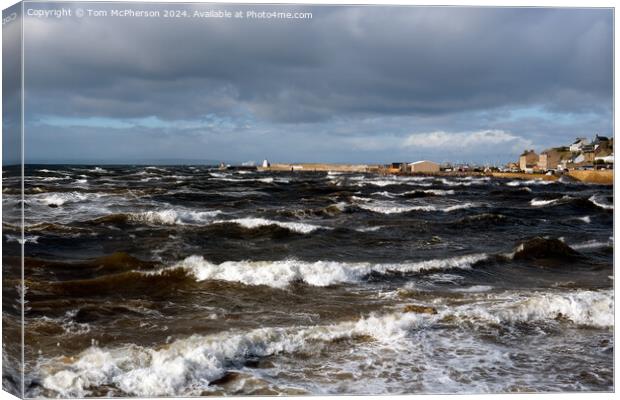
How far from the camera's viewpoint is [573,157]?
5449mm

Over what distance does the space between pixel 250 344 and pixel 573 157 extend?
124 inches

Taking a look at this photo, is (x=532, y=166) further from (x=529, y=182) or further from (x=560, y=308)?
(x=560, y=308)

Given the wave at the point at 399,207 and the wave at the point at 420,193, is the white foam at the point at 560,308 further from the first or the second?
the wave at the point at 420,193

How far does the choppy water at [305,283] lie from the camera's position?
4.35 m

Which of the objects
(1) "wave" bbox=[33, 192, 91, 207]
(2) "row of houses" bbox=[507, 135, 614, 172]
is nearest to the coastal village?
(2) "row of houses" bbox=[507, 135, 614, 172]

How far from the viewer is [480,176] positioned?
589 centimetres

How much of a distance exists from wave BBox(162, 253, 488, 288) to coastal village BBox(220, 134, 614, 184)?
33.7 inches

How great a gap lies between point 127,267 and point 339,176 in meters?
1.93

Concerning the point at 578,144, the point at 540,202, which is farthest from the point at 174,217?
the point at 540,202

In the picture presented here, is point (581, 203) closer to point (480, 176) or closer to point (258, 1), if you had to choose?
point (480, 176)

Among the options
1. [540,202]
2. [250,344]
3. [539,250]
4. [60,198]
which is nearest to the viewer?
[250,344]

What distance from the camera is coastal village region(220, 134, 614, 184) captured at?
16.4 feet

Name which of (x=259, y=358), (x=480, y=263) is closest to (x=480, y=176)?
(x=480, y=263)

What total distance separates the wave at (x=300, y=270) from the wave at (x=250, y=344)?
1.97 feet
